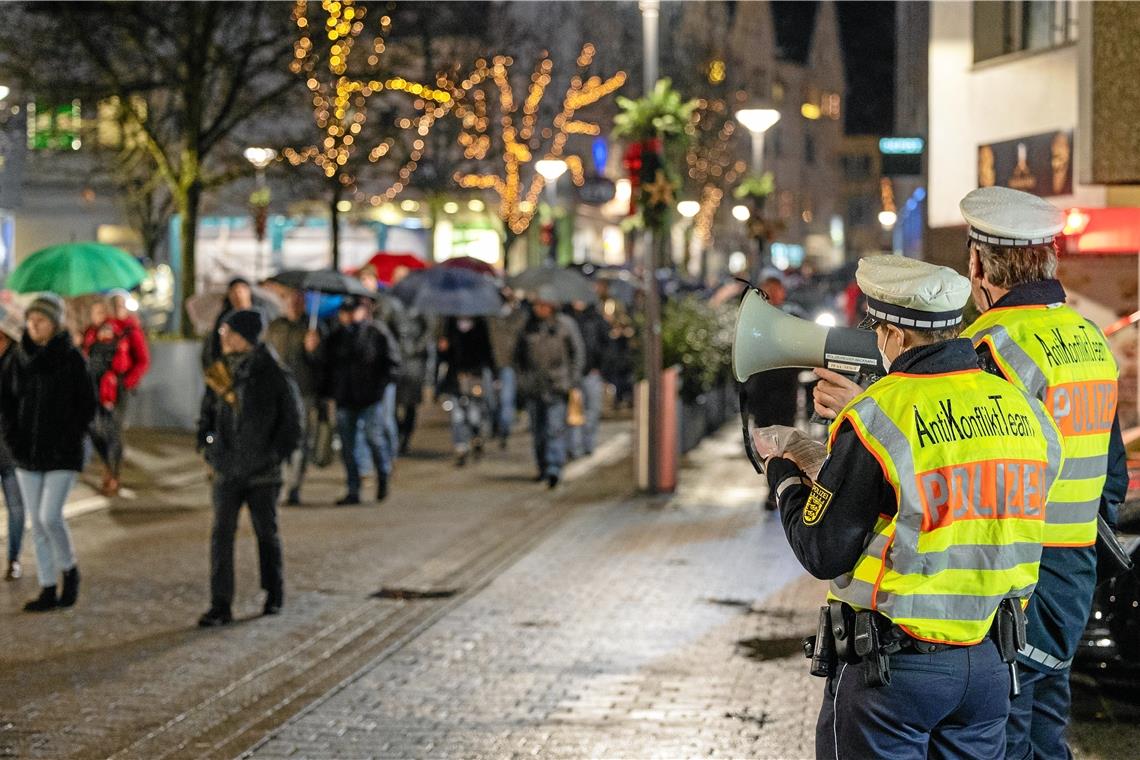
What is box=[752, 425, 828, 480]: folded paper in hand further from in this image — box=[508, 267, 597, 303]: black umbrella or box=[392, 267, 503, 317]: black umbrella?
box=[508, 267, 597, 303]: black umbrella

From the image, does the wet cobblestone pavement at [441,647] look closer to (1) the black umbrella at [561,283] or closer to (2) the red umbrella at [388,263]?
(1) the black umbrella at [561,283]

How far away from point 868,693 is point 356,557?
8440 mm

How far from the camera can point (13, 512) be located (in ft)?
35.6

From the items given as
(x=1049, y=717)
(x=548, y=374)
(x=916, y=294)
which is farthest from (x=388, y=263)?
(x=916, y=294)

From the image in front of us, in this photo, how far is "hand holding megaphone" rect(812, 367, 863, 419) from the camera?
4.17 m

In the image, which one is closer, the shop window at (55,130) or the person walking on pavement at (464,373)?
the person walking on pavement at (464,373)

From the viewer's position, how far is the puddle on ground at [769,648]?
344 inches

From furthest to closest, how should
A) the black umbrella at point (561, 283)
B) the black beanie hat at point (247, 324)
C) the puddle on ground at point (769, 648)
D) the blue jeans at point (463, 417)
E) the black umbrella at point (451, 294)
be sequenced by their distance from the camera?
the black umbrella at point (561, 283) < the black umbrella at point (451, 294) < the blue jeans at point (463, 417) < the black beanie hat at point (247, 324) < the puddle on ground at point (769, 648)

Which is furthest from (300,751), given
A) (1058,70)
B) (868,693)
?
(1058,70)

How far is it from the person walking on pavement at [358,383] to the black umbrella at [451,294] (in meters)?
3.69

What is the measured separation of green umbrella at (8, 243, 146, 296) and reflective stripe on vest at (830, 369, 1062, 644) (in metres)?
12.6

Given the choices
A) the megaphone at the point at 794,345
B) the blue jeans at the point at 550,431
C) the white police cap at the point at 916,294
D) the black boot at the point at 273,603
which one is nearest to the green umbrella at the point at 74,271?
the blue jeans at the point at 550,431

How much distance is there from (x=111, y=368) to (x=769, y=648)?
784cm

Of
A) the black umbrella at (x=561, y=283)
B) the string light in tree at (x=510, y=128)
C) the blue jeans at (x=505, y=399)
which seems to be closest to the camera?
the black umbrella at (x=561, y=283)
